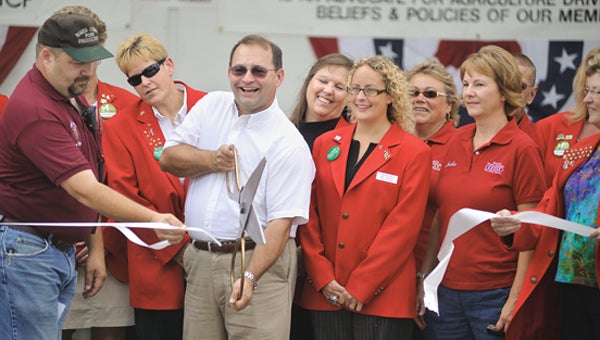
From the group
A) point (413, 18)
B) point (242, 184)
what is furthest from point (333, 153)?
point (413, 18)

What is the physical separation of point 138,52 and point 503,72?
1.98 meters

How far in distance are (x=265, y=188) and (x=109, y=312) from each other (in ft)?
4.48

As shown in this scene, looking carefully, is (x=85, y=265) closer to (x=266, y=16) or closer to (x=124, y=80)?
(x=124, y=80)

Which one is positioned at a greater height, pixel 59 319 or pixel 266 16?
pixel 266 16

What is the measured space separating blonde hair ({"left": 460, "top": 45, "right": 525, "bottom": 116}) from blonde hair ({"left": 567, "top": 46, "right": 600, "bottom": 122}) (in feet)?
0.93

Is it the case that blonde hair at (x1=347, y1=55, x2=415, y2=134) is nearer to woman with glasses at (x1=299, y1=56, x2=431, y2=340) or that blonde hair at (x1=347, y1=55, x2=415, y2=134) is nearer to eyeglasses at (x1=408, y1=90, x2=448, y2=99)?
woman with glasses at (x1=299, y1=56, x2=431, y2=340)

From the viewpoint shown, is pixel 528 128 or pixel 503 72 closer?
pixel 503 72

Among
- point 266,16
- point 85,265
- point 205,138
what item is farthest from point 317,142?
point 266,16

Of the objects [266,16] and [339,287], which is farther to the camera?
[266,16]

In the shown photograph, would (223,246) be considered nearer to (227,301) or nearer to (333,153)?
(227,301)

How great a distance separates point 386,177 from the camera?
4.68m

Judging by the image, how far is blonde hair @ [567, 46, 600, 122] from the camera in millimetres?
4562

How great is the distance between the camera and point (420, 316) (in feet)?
16.2

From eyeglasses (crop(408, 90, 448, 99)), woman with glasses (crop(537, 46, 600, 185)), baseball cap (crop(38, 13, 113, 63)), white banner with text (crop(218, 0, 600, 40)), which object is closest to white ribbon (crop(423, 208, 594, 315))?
woman with glasses (crop(537, 46, 600, 185))
